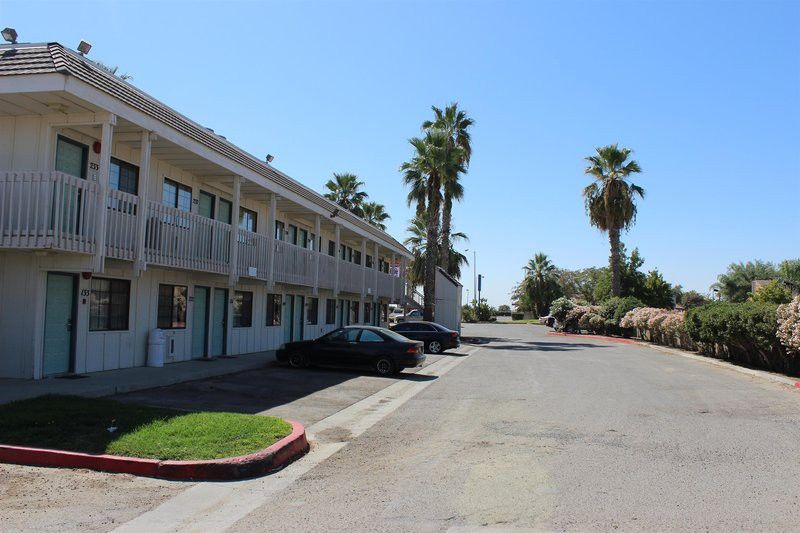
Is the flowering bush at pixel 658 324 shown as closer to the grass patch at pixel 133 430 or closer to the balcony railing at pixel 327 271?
the balcony railing at pixel 327 271

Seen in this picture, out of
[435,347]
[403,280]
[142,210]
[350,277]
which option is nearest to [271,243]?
[142,210]

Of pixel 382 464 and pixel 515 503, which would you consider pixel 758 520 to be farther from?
pixel 382 464

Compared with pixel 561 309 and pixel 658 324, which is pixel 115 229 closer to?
pixel 658 324

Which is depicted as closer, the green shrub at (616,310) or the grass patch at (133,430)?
the grass patch at (133,430)

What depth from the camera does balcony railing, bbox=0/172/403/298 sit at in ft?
35.8

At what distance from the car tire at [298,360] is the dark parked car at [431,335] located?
9.70 m

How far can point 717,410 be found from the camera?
11.9m

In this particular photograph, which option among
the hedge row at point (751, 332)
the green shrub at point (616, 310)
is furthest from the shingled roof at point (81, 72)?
the green shrub at point (616, 310)

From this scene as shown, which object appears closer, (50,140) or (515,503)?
(515,503)

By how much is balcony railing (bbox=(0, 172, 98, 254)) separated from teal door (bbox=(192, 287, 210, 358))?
6.60m

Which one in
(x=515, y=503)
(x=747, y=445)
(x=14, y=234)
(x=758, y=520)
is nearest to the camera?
(x=758, y=520)

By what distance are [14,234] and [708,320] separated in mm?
22479

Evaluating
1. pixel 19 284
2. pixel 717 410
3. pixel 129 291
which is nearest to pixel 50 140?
pixel 19 284

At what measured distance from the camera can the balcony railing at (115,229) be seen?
35.8 ft
